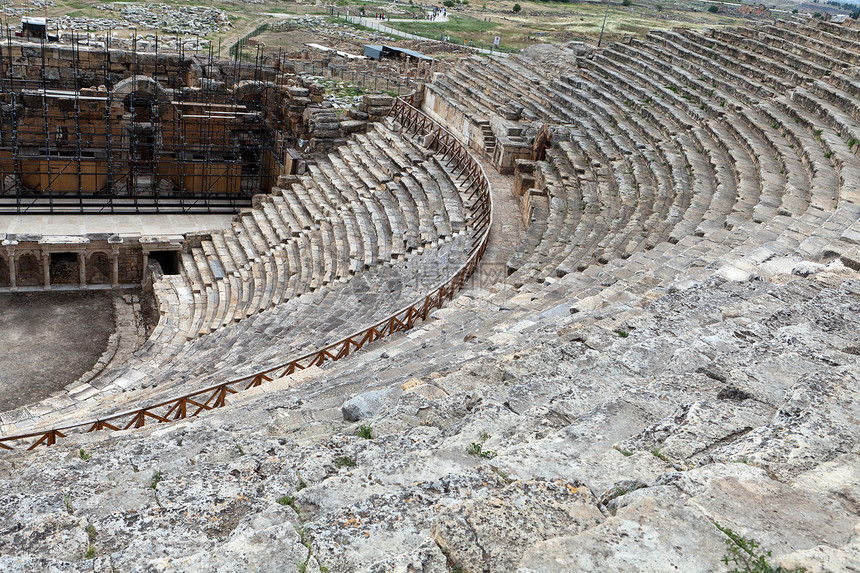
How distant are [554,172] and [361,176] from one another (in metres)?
6.09

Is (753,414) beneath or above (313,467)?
above

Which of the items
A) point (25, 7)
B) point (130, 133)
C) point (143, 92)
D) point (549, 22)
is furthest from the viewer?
point (549, 22)

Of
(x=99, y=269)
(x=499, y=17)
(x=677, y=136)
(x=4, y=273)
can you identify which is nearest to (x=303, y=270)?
(x=99, y=269)

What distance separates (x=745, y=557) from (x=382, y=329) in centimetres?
804

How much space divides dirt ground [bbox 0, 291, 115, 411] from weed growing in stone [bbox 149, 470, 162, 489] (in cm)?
1176

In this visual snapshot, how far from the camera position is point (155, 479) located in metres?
5.45

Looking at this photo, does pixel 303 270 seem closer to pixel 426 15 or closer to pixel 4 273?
pixel 4 273

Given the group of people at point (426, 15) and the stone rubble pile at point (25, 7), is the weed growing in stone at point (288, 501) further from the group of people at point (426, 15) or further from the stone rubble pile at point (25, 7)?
the group of people at point (426, 15)

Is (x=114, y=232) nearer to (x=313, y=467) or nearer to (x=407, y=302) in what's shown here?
(x=407, y=302)

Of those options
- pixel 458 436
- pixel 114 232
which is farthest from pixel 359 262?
pixel 458 436

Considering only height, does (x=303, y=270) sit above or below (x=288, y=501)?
below

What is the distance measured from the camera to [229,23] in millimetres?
55375

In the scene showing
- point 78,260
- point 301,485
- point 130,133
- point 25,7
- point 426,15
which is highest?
point 426,15

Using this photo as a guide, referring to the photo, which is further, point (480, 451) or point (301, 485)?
point (480, 451)
